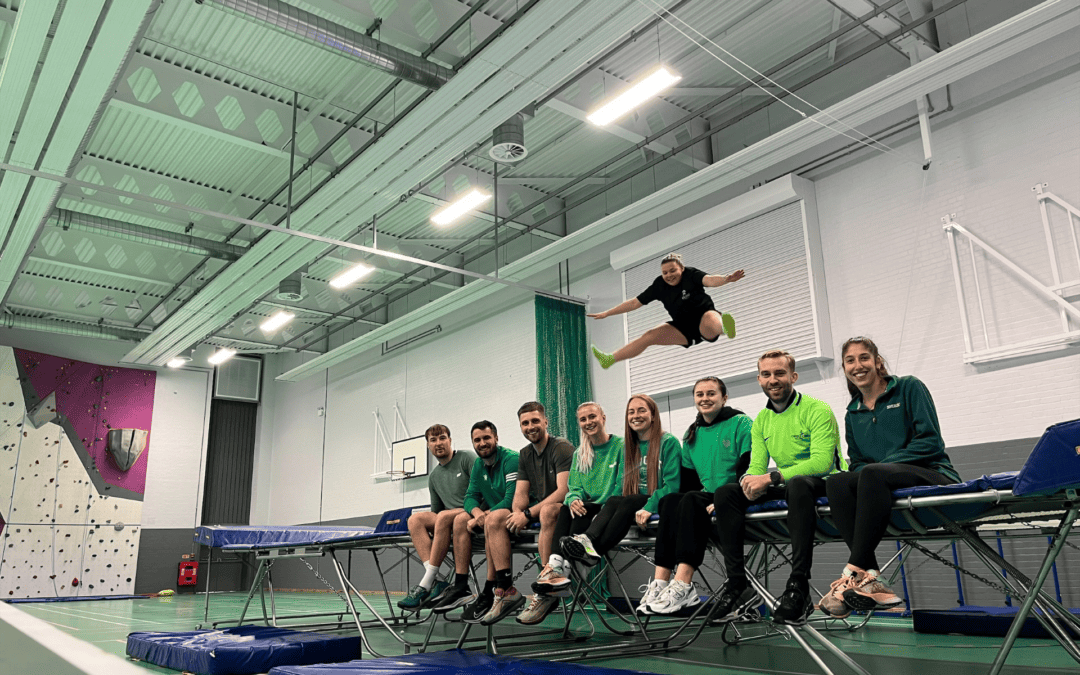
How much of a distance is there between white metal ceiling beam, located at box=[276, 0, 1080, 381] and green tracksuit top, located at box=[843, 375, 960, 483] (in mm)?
4083

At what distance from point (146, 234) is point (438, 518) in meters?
8.49

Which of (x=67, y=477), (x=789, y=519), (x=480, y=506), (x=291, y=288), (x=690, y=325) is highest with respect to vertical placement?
(x=291, y=288)

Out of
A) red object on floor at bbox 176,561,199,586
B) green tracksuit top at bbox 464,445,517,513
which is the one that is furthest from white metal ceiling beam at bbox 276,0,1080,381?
red object on floor at bbox 176,561,199,586

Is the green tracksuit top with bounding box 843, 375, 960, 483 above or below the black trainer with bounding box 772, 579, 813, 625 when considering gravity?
above

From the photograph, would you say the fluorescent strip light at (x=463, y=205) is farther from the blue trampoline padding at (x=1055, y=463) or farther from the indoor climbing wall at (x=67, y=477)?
the indoor climbing wall at (x=67, y=477)

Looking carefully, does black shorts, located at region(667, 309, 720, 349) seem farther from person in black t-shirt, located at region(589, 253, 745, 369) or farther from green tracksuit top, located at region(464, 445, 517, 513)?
green tracksuit top, located at region(464, 445, 517, 513)

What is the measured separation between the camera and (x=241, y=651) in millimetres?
3943

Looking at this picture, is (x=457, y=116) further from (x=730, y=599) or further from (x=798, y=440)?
(x=730, y=599)

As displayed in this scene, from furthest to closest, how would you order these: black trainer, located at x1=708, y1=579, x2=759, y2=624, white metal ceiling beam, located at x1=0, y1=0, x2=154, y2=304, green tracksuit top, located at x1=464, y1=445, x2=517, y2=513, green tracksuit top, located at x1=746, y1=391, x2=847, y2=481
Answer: white metal ceiling beam, located at x1=0, y1=0, x2=154, y2=304
green tracksuit top, located at x1=464, y1=445, x2=517, y2=513
green tracksuit top, located at x1=746, y1=391, x2=847, y2=481
black trainer, located at x1=708, y1=579, x2=759, y2=624

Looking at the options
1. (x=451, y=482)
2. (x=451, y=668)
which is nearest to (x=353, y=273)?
(x=451, y=482)

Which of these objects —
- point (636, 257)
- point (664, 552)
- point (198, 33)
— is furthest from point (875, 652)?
point (198, 33)

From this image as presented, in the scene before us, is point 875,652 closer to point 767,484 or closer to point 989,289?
point 767,484

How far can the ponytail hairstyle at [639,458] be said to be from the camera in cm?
442

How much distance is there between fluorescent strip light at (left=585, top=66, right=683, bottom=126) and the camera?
6715 millimetres
